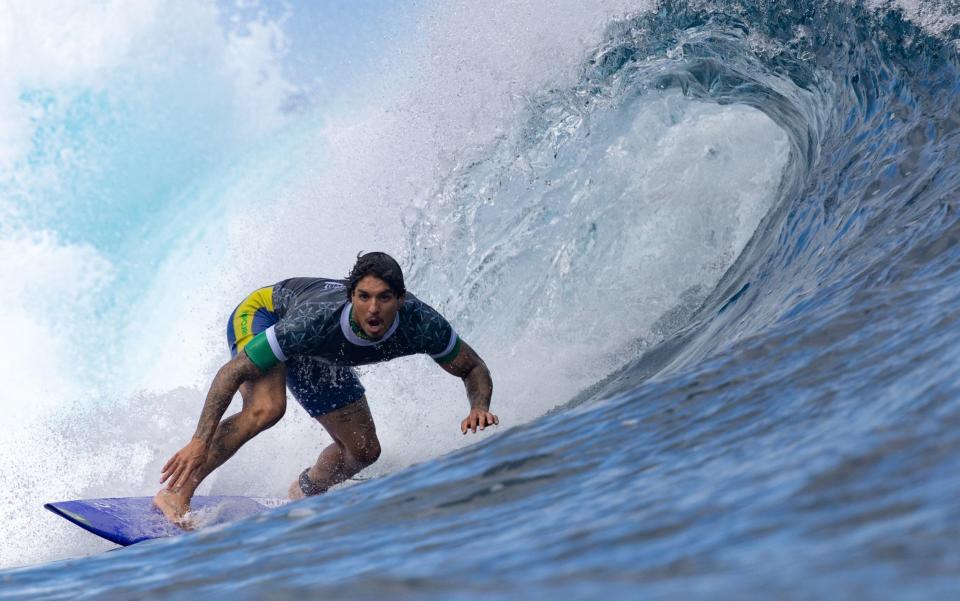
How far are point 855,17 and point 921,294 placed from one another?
3697mm

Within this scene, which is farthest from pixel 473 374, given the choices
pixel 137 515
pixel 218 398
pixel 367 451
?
pixel 137 515

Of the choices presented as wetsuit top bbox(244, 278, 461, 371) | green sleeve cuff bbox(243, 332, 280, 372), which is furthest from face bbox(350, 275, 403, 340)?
green sleeve cuff bbox(243, 332, 280, 372)

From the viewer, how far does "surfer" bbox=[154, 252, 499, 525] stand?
14.4 ft

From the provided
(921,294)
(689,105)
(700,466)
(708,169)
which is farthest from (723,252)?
(700,466)

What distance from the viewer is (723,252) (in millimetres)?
6855

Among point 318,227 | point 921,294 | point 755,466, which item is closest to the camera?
point 755,466

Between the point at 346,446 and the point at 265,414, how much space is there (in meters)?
0.79

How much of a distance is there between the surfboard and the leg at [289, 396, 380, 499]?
36 centimetres

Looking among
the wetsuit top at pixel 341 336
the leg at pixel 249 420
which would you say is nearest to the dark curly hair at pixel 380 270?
the wetsuit top at pixel 341 336

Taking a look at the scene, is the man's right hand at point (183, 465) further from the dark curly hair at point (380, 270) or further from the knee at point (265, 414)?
the dark curly hair at point (380, 270)

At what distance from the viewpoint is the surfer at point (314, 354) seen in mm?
4391

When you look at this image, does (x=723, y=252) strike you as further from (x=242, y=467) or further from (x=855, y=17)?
(x=242, y=467)

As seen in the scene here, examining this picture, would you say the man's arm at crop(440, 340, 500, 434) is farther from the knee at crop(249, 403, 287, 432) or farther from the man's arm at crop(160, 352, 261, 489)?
the man's arm at crop(160, 352, 261, 489)

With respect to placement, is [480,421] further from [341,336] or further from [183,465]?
[183,465]
